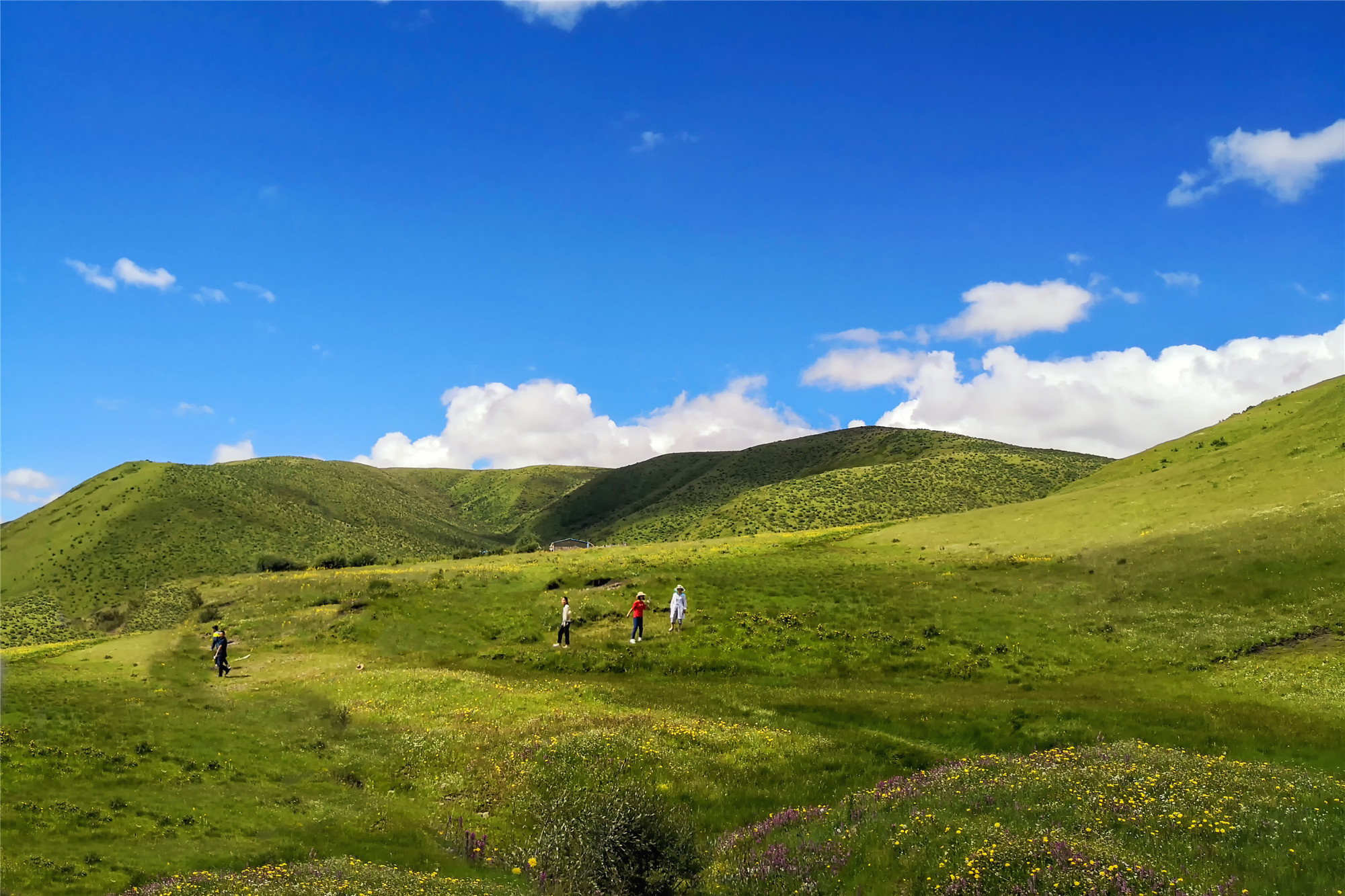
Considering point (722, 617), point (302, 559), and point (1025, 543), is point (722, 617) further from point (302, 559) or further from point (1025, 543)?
point (302, 559)

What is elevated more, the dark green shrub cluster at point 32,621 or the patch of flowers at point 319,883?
the dark green shrub cluster at point 32,621

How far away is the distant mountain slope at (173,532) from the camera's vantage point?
358 ft

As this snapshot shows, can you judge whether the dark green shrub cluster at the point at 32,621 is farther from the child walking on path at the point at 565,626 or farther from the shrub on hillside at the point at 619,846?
the shrub on hillside at the point at 619,846

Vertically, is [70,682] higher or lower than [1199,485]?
lower

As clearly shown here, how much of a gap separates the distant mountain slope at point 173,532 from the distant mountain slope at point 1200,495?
3105 inches

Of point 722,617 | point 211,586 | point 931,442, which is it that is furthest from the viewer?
point 931,442

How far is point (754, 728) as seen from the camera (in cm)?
2464

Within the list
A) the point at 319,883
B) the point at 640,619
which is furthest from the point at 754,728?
the point at 319,883

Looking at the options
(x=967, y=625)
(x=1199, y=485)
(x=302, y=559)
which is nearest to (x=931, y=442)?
(x=1199, y=485)

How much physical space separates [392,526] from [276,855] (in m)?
176

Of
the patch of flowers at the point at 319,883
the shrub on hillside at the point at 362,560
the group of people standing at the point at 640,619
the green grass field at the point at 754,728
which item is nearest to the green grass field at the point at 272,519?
the shrub on hillside at the point at 362,560

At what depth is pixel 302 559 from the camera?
130375 mm

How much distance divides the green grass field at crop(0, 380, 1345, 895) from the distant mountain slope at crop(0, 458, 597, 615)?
233 ft

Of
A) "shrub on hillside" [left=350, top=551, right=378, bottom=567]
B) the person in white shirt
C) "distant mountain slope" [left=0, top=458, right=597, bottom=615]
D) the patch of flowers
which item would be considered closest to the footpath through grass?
the patch of flowers
